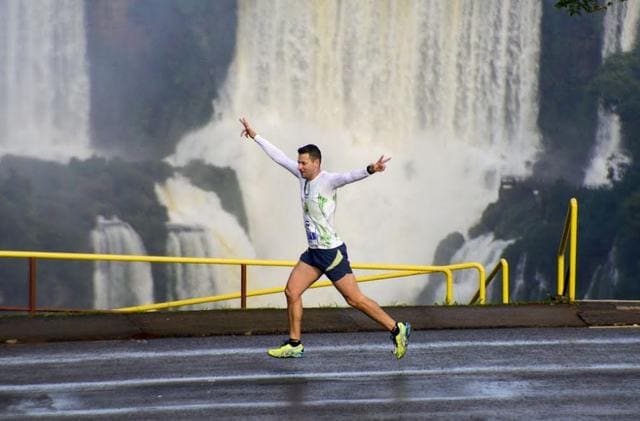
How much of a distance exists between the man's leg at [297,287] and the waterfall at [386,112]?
39.7 meters

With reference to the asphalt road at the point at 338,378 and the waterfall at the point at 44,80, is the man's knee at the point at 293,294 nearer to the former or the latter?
the asphalt road at the point at 338,378

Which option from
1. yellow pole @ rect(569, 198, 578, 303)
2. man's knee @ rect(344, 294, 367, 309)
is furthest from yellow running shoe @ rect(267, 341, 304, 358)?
yellow pole @ rect(569, 198, 578, 303)

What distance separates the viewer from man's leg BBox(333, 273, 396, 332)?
1049 centimetres

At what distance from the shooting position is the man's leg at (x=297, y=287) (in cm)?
1057

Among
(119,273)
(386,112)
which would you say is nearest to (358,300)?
(119,273)

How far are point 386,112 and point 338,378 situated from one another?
42543 mm

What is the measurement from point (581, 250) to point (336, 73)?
11.1m

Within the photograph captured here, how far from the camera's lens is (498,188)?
53188 millimetres

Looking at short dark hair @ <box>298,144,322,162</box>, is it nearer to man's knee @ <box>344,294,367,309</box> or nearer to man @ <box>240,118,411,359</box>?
man @ <box>240,118,411,359</box>

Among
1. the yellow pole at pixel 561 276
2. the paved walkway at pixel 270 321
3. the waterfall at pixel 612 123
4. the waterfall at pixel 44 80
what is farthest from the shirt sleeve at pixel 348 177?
the waterfall at pixel 612 123

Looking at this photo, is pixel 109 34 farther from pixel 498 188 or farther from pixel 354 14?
pixel 498 188

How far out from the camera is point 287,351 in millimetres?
10664

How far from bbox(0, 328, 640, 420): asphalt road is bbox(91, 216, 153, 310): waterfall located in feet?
130

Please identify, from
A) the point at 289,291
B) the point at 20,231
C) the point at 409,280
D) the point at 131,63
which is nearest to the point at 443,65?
the point at 409,280
